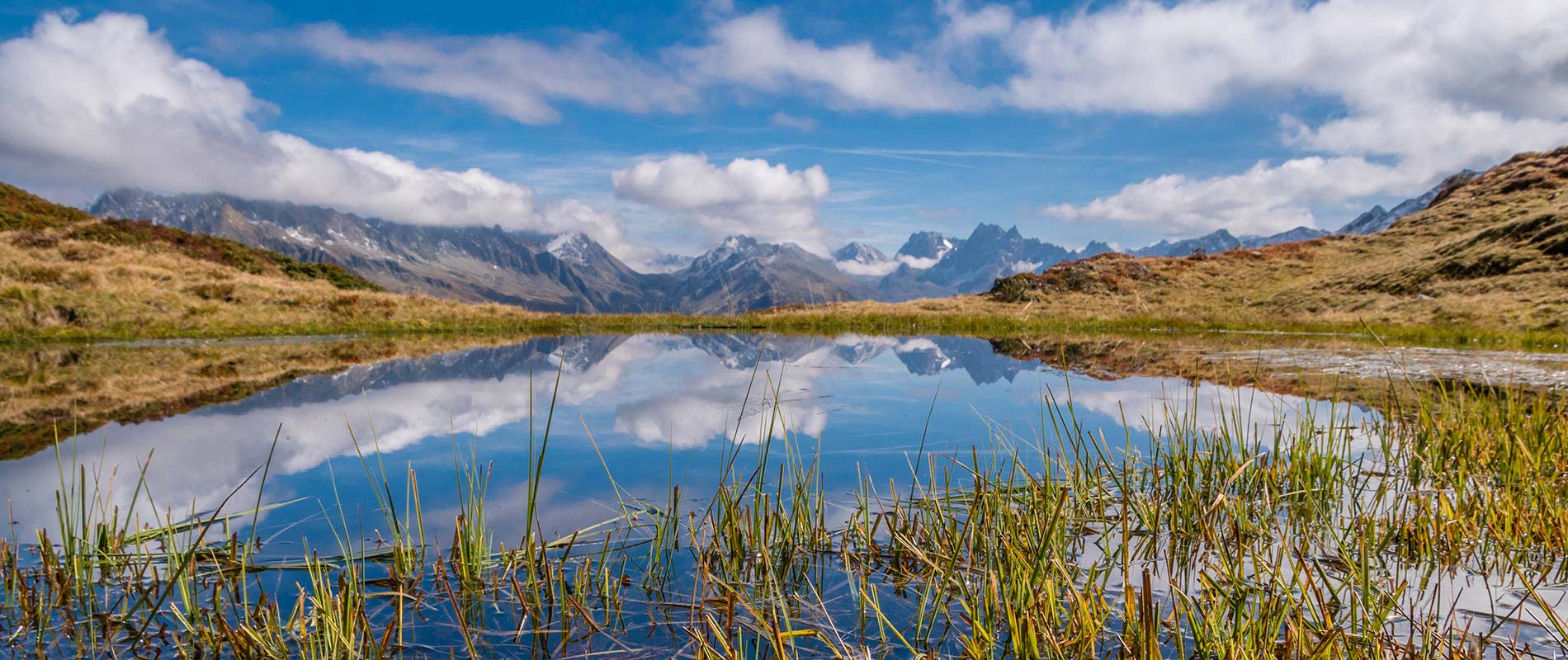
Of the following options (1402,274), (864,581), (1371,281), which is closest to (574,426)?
(864,581)

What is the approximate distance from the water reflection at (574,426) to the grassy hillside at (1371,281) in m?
18.6

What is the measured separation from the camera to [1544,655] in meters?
2.83

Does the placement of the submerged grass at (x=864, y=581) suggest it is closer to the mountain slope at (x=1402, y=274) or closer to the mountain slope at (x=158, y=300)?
the mountain slope at (x=1402, y=274)

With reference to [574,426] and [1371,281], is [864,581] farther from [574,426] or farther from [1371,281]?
[1371,281]

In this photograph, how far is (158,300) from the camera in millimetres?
27422

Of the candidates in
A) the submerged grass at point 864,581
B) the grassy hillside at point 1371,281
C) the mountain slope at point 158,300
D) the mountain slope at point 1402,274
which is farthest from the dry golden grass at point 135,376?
the grassy hillside at point 1371,281

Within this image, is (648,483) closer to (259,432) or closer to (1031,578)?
(1031,578)

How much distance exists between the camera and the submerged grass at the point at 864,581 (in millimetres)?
2785

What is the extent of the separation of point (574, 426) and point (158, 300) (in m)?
28.1

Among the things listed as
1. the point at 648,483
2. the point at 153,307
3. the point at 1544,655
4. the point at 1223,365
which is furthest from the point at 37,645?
the point at 153,307

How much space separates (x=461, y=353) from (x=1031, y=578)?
19446 mm

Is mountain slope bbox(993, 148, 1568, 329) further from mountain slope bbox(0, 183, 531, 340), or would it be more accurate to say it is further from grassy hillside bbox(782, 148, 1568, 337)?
mountain slope bbox(0, 183, 531, 340)

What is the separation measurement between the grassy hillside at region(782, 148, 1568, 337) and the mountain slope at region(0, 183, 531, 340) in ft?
65.4

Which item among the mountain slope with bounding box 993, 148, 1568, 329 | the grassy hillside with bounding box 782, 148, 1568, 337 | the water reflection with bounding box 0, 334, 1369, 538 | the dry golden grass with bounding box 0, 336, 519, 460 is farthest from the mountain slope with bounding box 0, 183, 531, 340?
the mountain slope with bounding box 993, 148, 1568, 329
